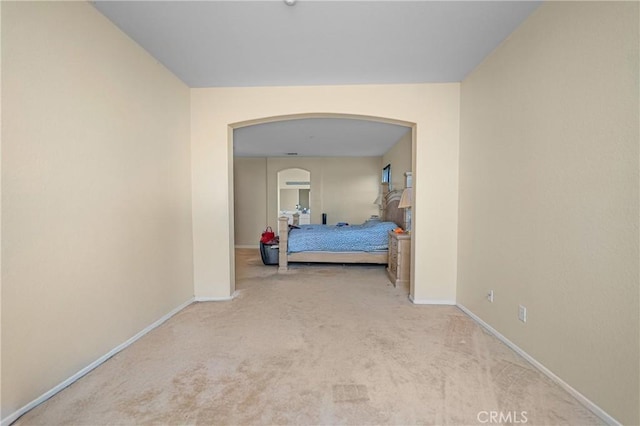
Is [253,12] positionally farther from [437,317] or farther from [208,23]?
[437,317]

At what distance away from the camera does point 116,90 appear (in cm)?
213

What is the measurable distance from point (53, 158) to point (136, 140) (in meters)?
0.76

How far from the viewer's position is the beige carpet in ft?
4.90

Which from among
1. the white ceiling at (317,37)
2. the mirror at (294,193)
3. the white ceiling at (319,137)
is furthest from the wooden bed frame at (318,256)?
the mirror at (294,193)

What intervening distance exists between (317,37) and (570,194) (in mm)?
2108

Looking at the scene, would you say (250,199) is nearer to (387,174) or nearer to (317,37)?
(387,174)

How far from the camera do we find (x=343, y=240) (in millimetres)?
4875

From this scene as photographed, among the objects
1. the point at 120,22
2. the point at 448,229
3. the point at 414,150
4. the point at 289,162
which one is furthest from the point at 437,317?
the point at 289,162

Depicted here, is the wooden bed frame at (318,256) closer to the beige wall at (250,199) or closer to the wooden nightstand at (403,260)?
the wooden nightstand at (403,260)

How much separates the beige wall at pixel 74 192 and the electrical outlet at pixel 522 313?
124 inches

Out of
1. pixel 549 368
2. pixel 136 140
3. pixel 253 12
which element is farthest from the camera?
pixel 136 140

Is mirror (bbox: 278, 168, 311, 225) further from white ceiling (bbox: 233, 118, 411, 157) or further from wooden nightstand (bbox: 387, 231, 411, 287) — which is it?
wooden nightstand (bbox: 387, 231, 411, 287)

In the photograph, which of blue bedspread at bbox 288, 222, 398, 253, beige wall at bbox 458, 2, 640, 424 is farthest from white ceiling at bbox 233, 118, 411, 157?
beige wall at bbox 458, 2, 640, 424

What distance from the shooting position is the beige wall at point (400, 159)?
4787 millimetres
